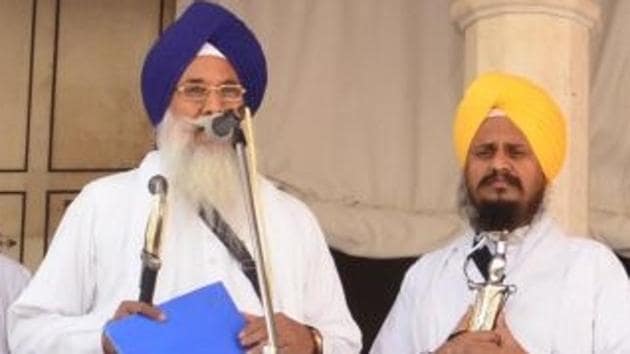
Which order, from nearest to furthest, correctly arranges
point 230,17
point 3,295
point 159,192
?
point 159,192
point 230,17
point 3,295

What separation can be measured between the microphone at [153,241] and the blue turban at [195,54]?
2.35ft

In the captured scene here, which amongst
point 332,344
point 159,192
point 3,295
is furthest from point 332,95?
point 159,192

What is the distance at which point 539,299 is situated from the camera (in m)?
3.77

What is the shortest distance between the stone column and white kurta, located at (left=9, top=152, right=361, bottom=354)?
1546 mm

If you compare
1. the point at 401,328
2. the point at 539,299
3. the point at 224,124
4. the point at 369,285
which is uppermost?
the point at 224,124

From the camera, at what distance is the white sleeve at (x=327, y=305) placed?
12.3ft

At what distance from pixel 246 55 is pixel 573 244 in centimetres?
100

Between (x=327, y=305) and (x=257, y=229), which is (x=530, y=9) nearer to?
(x=327, y=305)

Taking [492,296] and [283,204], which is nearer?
[492,296]

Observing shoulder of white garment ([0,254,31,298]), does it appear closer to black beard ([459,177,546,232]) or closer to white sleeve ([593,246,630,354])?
black beard ([459,177,546,232])

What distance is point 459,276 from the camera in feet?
12.9

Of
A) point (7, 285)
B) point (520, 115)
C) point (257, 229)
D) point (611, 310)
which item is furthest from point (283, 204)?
point (7, 285)

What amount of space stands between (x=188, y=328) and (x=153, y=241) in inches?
10.4

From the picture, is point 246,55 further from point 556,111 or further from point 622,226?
point 622,226
